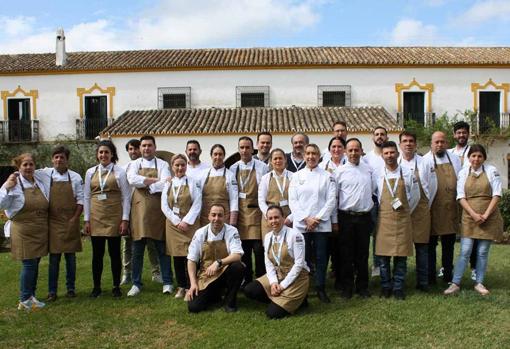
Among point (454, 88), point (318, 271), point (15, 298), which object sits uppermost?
point (454, 88)

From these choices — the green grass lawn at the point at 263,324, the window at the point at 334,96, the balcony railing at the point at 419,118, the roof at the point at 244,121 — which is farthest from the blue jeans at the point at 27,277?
the balcony railing at the point at 419,118

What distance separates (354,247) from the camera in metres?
5.61

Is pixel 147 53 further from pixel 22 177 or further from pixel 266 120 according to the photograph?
pixel 22 177

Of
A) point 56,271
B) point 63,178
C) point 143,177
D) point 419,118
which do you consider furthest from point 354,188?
point 419,118

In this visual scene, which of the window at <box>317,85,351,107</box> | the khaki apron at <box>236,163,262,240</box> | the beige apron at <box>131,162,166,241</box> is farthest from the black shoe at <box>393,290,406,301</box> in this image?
the window at <box>317,85,351,107</box>

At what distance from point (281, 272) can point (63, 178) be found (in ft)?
9.04

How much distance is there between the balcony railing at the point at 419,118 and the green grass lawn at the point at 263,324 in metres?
17.4

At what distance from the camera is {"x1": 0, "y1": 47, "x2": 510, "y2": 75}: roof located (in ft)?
73.9

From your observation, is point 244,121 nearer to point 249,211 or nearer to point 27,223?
point 249,211

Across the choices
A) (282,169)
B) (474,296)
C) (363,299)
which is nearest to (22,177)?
(282,169)

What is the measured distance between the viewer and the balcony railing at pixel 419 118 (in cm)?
2243

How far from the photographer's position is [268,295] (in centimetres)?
514

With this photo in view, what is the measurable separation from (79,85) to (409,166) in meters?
20.7

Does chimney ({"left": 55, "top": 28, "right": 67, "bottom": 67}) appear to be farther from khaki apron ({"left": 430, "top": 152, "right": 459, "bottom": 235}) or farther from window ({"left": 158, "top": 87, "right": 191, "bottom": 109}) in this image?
khaki apron ({"left": 430, "top": 152, "right": 459, "bottom": 235})
